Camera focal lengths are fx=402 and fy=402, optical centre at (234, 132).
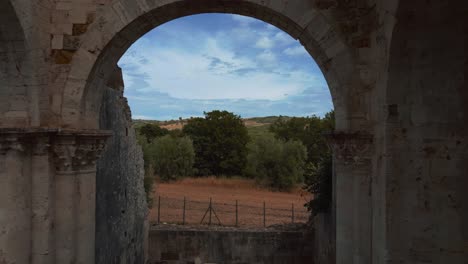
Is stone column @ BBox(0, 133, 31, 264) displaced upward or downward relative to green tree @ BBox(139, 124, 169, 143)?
downward

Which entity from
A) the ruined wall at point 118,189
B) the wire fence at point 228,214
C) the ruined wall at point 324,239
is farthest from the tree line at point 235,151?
the ruined wall at point 118,189

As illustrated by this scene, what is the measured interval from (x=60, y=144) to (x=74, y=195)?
635 millimetres

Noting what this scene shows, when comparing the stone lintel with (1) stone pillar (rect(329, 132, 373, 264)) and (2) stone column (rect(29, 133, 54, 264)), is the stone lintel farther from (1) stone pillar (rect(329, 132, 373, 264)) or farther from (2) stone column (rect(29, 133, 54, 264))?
(1) stone pillar (rect(329, 132, 373, 264))

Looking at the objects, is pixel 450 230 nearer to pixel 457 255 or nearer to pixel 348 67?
pixel 457 255

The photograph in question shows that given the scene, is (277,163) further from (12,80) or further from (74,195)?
(12,80)

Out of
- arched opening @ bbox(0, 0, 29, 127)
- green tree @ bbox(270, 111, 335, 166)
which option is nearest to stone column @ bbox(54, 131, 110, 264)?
arched opening @ bbox(0, 0, 29, 127)

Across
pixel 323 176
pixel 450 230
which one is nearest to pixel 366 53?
pixel 450 230

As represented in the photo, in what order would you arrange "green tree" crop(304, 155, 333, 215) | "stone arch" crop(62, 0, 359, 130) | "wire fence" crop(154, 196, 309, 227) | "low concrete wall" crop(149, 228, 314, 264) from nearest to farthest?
1. "stone arch" crop(62, 0, 359, 130)
2. "green tree" crop(304, 155, 333, 215)
3. "low concrete wall" crop(149, 228, 314, 264)
4. "wire fence" crop(154, 196, 309, 227)

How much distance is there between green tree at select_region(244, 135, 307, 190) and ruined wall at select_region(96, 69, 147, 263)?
15518 millimetres

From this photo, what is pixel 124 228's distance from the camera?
9156mm

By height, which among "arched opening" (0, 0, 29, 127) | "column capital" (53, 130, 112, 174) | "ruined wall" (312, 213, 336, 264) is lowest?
"ruined wall" (312, 213, 336, 264)

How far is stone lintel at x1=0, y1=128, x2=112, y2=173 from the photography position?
14.3 feet

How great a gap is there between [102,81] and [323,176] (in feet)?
20.4

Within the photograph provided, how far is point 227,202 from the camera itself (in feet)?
68.8
